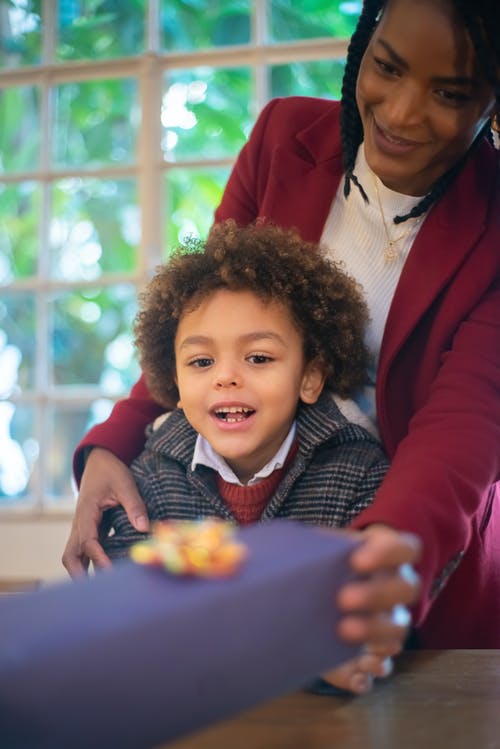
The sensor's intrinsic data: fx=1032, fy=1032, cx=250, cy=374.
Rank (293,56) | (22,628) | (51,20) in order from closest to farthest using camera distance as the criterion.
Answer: (22,628)
(293,56)
(51,20)

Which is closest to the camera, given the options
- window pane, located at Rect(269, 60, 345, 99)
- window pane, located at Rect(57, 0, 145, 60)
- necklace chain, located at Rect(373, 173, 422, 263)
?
necklace chain, located at Rect(373, 173, 422, 263)

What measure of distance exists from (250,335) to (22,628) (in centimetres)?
80

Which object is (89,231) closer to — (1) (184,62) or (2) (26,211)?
(2) (26,211)

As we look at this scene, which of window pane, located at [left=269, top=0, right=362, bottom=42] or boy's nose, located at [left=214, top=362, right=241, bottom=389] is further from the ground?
window pane, located at [left=269, top=0, right=362, bottom=42]

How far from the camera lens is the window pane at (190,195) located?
3467 mm

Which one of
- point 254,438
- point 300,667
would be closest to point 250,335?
point 254,438

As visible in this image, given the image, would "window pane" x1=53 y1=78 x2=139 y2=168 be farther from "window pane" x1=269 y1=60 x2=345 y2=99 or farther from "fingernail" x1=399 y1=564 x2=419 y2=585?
"fingernail" x1=399 y1=564 x2=419 y2=585

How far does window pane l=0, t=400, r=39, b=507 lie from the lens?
11.9ft

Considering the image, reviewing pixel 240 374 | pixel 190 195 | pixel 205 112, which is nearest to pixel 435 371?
pixel 240 374

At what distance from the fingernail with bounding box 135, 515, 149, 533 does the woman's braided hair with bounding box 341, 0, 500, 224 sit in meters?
0.56

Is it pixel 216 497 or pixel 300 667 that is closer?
pixel 300 667

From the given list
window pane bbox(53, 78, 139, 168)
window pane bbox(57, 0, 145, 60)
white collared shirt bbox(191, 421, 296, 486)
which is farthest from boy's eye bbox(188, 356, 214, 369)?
window pane bbox(57, 0, 145, 60)

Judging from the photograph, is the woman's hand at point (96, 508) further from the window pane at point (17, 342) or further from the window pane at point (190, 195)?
the window pane at point (17, 342)

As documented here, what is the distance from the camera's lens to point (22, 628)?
2.27 feet
